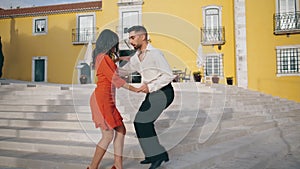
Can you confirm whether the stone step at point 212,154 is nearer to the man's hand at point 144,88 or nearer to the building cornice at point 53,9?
the man's hand at point 144,88

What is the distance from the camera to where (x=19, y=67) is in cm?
2183

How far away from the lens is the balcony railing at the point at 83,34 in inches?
787

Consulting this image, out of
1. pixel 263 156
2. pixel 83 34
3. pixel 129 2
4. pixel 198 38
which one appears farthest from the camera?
pixel 83 34

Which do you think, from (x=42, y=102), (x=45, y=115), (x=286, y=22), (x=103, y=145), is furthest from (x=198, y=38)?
(x=103, y=145)

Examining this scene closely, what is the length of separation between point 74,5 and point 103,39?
19.7 metres

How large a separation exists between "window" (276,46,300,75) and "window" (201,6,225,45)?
11.0 ft

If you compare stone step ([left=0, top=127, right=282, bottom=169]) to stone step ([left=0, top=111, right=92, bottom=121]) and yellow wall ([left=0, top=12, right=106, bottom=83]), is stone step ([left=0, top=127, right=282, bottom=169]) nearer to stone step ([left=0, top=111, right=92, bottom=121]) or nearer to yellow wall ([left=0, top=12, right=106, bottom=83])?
stone step ([left=0, top=111, right=92, bottom=121])

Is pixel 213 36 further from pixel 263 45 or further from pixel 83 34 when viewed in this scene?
pixel 83 34

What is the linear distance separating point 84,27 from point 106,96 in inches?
727

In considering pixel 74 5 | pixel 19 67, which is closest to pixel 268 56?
pixel 74 5

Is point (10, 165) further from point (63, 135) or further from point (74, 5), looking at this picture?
point (74, 5)

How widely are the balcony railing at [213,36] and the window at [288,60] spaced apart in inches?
128

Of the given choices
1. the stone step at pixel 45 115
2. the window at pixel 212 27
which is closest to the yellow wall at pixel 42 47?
the window at pixel 212 27

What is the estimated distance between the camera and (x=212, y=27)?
18.3m
